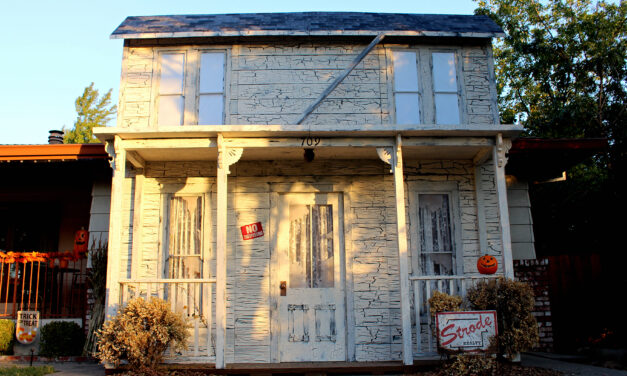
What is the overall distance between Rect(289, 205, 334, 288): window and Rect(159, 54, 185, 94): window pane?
2.76 metres

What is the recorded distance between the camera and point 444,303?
6648mm

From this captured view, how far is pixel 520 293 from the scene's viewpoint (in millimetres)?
6629

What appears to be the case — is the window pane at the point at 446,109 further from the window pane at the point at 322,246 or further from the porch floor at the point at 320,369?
the porch floor at the point at 320,369

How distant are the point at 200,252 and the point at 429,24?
17.8 ft

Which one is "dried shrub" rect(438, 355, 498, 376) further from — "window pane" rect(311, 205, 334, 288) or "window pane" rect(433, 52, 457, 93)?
"window pane" rect(433, 52, 457, 93)

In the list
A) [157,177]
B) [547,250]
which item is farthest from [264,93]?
[547,250]

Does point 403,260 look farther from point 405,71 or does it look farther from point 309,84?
point 405,71

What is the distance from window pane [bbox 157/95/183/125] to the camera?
27.7ft

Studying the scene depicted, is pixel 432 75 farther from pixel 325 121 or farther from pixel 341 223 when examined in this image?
pixel 341 223

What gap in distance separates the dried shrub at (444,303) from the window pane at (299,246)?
1978mm

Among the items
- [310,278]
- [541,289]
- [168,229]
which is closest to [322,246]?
[310,278]

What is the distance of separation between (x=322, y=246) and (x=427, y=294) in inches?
68.2

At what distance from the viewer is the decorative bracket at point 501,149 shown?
7.23m

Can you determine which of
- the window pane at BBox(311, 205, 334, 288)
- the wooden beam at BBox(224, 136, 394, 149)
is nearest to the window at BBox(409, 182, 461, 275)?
the window pane at BBox(311, 205, 334, 288)
